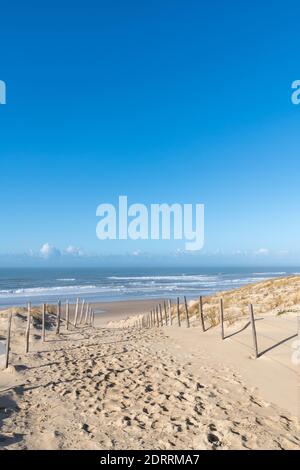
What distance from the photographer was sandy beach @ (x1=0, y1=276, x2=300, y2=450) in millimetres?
6137

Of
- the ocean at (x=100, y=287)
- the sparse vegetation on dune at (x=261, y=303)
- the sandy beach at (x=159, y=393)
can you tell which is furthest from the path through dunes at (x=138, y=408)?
the ocean at (x=100, y=287)

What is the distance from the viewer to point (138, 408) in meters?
7.51

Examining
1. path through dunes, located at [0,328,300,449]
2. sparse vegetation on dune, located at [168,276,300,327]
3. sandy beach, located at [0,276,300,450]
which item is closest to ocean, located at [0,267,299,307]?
sparse vegetation on dune, located at [168,276,300,327]

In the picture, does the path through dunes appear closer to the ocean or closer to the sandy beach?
the sandy beach

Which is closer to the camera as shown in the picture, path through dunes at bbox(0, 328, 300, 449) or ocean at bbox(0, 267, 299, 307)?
path through dunes at bbox(0, 328, 300, 449)

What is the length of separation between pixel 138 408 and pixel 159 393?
0.95 metres

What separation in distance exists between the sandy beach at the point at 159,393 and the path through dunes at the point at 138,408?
0.8 inches

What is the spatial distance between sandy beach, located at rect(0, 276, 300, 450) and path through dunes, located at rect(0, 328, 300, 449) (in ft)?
0.06

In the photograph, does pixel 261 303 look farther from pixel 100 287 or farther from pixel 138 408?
pixel 100 287

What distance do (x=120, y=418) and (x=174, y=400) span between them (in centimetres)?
136

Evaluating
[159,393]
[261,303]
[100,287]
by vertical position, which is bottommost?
[100,287]

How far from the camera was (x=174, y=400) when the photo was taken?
781 cm

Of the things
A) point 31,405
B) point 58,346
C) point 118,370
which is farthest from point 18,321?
point 31,405

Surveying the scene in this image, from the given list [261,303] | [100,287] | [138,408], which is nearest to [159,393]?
[138,408]
